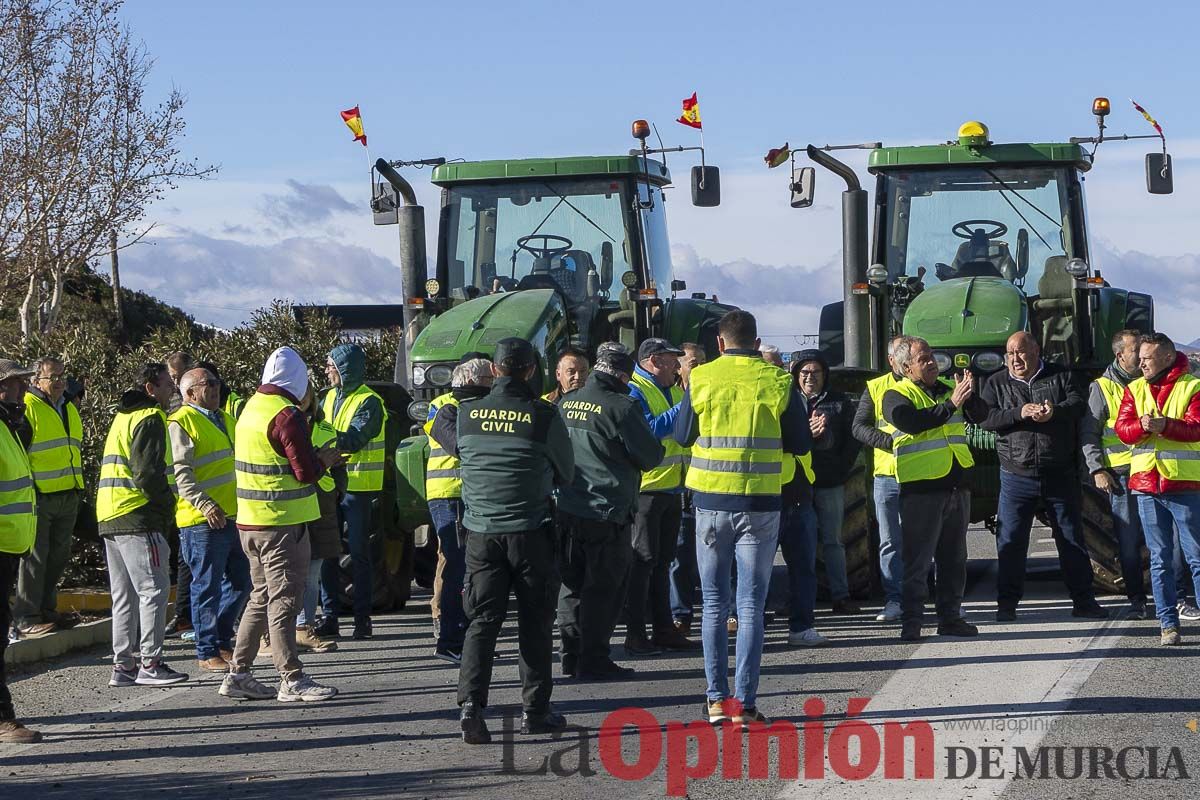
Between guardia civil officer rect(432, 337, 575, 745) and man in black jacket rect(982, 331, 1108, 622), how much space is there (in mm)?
4102

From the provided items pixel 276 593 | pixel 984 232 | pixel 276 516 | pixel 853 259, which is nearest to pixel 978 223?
pixel 984 232

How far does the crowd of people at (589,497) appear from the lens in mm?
7957

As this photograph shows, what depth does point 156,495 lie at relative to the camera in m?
9.69

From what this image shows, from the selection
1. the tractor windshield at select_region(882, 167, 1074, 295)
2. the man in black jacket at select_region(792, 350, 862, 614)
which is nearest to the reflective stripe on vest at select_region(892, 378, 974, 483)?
the man in black jacket at select_region(792, 350, 862, 614)

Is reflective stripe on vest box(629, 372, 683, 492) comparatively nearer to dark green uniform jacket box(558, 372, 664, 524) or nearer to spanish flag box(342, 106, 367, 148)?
dark green uniform jacket box(558, 372, 664, 524)

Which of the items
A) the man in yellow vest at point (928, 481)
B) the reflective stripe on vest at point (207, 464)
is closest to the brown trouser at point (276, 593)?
the reflective stripe on vest at point (207, 464)

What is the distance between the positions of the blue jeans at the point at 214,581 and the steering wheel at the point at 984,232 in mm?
6436

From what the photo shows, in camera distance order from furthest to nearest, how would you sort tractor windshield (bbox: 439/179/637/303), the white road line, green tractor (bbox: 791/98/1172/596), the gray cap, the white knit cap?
tractor windshield (bbox: 439/179/637/303)
green tractor (bbox: 791/98/1172/596)
the white knit cap
the gray cap
the white road line

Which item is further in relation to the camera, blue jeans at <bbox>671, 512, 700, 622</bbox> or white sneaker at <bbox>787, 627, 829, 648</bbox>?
blue jeans at <bbox>671, 512, 700, 622</bbox>

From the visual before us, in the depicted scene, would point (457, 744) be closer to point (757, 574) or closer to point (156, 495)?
point (757, 574)

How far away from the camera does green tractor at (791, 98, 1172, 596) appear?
12969 millimetres

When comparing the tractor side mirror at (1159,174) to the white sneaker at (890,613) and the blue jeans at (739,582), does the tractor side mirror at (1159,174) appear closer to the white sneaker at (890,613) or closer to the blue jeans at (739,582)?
the white sneaker at (890,613)

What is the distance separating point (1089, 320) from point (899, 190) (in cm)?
188

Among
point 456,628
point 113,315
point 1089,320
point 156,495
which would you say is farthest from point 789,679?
point 113,315
